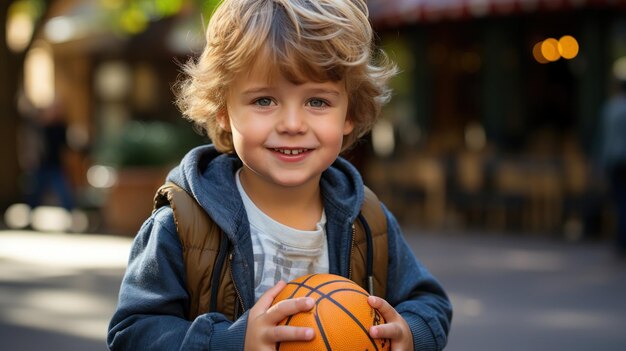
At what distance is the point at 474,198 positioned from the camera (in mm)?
15500

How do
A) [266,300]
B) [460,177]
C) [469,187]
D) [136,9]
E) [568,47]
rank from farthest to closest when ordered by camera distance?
[568,47] → [136,9] → [460,177] → [469,187] → [266,300]

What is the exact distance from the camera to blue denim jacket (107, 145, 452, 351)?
9.78ft

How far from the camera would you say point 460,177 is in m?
15.8

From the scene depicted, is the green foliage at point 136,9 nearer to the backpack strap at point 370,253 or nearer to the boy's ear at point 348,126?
the boy's ear at point 348,126

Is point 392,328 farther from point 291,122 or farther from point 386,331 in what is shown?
point 291,122

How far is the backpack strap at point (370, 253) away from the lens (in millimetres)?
3299

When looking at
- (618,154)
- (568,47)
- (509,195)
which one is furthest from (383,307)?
(568,47)

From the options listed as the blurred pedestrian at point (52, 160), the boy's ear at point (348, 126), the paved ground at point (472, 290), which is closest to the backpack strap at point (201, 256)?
the boy's ear at point (348, 126)

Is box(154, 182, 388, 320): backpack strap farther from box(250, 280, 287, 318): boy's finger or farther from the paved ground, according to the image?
the paved ground

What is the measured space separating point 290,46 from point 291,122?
218mm

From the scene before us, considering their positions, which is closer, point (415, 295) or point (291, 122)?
A: point (291, 122)

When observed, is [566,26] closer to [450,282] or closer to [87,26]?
[450,282]

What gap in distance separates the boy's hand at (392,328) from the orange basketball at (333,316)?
0.02 meters

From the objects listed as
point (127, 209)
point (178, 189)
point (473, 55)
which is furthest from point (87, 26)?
point (178, 189)
